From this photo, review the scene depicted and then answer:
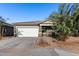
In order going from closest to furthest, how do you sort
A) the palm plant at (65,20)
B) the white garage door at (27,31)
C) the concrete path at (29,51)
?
the concrete path at (29,51) → the palm plant at (65,20) → the white garage door at (27,31)

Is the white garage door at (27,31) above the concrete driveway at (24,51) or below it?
above

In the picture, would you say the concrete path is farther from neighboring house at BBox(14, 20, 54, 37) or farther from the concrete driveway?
neighboring house at BBox(14, 20, 54, 37)

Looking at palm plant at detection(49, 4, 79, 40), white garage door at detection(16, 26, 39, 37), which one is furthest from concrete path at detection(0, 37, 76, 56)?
white garage door at detection(16, 26, 39, 37)

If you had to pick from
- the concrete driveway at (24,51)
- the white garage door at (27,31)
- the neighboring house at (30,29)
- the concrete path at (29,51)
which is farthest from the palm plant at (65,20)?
the white garage door at (27,31)

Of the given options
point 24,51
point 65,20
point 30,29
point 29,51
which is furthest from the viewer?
point 30,29

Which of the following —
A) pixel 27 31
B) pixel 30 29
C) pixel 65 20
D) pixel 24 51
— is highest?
pixel 65 20

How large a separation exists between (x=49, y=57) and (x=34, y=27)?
20380 millimetres

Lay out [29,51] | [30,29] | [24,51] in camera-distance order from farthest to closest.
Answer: [30,29]
[24,51]
[29,51]

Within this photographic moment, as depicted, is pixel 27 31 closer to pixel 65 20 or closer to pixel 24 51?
pixel 65 20

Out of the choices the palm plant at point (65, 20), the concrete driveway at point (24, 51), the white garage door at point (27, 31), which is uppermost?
the palm plant at point (65, 20)

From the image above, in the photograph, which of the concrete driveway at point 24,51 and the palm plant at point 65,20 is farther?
the palm plant at point 65,20

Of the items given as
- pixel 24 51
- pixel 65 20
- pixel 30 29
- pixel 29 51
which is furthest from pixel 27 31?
pixel 29 51

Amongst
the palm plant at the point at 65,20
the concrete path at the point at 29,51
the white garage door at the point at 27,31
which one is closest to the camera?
the concrete path at the point at 29,51

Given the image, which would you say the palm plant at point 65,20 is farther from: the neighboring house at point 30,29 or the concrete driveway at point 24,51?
the neighboring house at point 30,29
